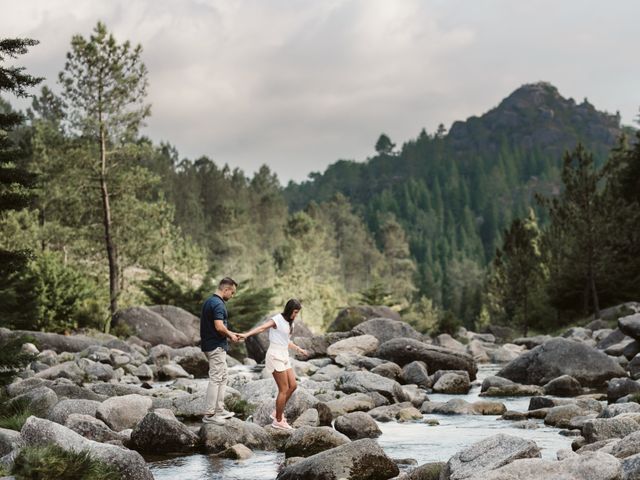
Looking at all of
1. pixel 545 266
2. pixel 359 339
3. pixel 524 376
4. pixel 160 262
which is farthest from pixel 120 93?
pixel 545 266

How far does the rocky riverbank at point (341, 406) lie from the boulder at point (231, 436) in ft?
0.05

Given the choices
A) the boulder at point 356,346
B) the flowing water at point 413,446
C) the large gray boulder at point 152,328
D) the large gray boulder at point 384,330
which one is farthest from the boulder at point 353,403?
the large gray boulder at point 152,328

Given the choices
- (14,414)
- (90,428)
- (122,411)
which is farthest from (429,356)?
(14,414)

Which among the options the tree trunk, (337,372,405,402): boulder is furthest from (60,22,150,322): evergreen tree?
(337,372,405,402): boulder

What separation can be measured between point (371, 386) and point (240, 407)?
380 centimetres

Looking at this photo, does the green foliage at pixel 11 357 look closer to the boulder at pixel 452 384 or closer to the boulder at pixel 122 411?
the boulder at pixel 122 411

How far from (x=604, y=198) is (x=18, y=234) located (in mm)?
27689

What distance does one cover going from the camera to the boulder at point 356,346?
89.8ft

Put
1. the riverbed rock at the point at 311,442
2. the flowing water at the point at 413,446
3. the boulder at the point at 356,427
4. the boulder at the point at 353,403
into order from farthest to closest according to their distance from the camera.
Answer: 1. the boulder at the point at 353,403
2. the boulder at the point at 356,427
3. the riverbed rock at the point at 311,442
4. the flowing water at the point at 413,446

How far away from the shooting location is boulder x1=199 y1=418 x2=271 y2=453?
11.5m

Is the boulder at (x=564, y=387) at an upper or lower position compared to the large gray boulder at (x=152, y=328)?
lower

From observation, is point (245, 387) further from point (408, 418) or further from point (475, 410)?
point (475, 410)

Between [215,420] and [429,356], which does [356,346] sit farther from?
[215,420]

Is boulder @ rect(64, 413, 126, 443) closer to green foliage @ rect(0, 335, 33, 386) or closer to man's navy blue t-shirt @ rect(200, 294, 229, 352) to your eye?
green foliage @ rect(0, 335, 33, 386)
